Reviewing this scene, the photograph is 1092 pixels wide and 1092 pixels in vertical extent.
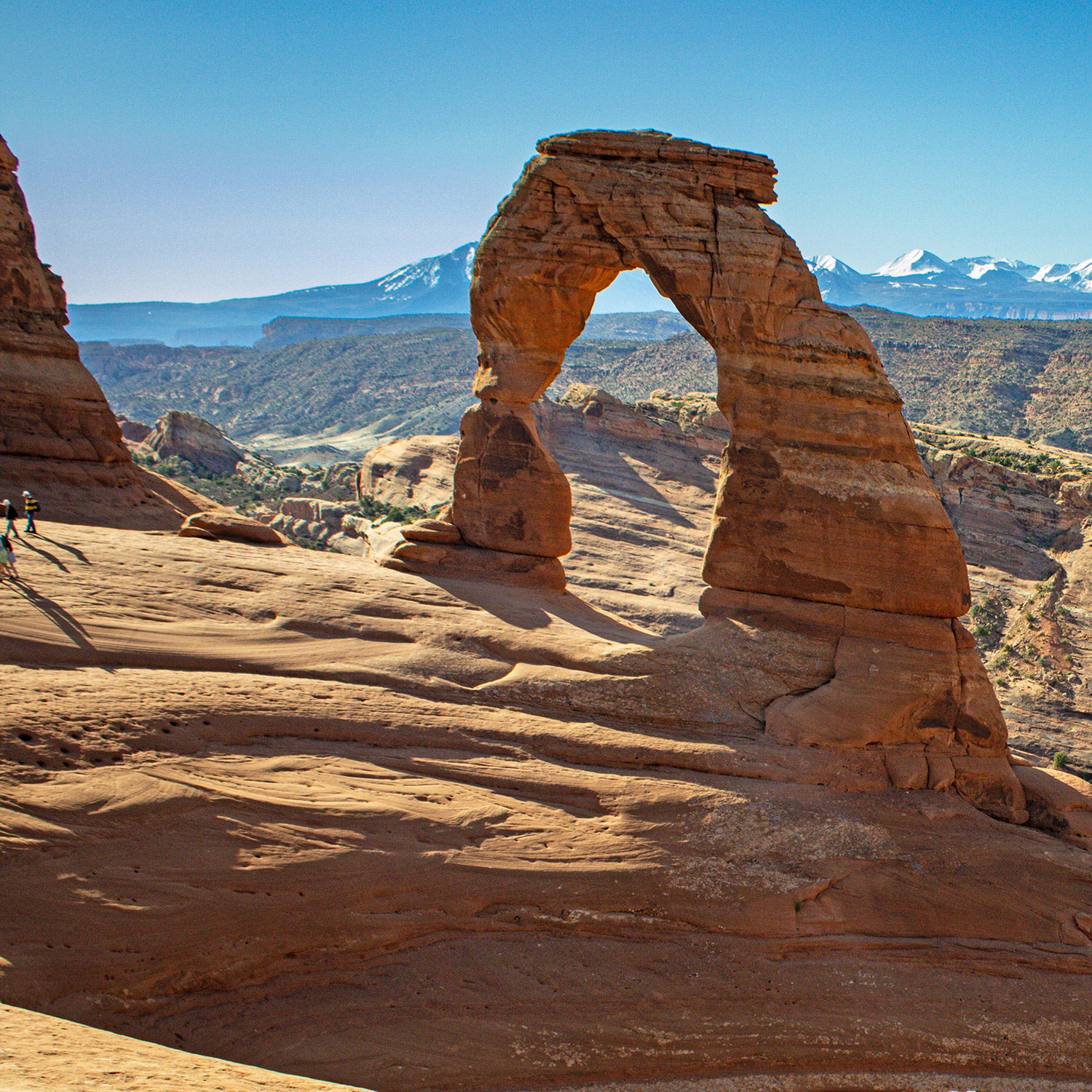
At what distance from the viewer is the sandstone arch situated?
45.8ft

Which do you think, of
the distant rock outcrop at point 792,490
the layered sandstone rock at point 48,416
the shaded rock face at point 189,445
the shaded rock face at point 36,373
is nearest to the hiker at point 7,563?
the layered sandstone rock at point 48,416

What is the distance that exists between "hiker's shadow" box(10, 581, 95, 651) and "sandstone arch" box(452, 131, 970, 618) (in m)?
9.25

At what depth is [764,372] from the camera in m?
14.4

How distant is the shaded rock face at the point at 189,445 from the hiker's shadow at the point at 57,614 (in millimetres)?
38782

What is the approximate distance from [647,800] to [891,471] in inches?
258

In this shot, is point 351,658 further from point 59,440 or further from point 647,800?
point 59,440

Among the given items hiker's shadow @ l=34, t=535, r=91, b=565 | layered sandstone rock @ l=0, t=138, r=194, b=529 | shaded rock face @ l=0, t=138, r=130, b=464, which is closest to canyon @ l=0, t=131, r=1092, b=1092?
hiker's shadow @ l=34, t=535, r=91, b=565

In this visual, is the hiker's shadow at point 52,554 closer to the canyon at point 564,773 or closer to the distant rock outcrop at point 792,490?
the canyon at point 564,773

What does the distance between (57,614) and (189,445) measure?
41.5 meters

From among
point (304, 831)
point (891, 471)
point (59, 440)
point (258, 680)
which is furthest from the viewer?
point (59, 440)

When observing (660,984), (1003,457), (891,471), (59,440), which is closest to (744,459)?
(891,471)

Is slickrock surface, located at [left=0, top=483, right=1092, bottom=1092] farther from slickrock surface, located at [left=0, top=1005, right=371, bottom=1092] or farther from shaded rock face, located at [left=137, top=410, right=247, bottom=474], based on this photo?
shaded rock face, located at [left=137, top=410, right=247, bottom=474]

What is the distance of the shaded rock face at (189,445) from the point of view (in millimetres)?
49750

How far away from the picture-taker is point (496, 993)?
9820 mm
